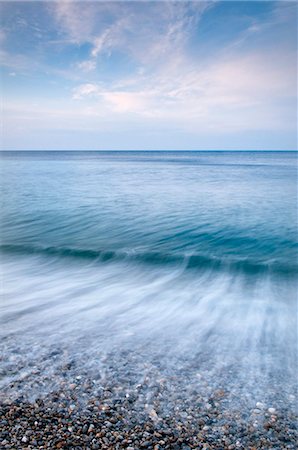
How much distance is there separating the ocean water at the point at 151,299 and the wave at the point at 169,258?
32 mm

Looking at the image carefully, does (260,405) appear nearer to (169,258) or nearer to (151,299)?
(151,299)

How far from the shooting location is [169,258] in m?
7.92

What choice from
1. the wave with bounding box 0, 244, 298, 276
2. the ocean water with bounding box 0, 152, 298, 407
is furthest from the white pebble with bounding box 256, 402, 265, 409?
the wave with bounding box 0, 244, 298, 276

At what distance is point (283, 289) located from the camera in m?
6.16

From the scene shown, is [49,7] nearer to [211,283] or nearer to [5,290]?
[5,290]

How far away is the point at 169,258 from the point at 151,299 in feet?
8.38

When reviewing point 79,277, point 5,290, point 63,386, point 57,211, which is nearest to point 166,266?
point 79,277

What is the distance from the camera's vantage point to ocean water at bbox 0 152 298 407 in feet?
10.7

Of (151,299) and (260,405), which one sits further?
(151,299)

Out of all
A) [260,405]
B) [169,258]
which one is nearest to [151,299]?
[169,258]

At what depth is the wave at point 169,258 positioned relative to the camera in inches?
290

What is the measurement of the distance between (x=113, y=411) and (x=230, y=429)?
996 millimetres

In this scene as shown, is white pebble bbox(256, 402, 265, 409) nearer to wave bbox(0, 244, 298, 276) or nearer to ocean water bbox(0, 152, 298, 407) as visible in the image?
ocean water bbox(0, 152, 298, 407)

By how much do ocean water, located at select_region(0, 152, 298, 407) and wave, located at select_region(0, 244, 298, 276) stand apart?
0.03m
